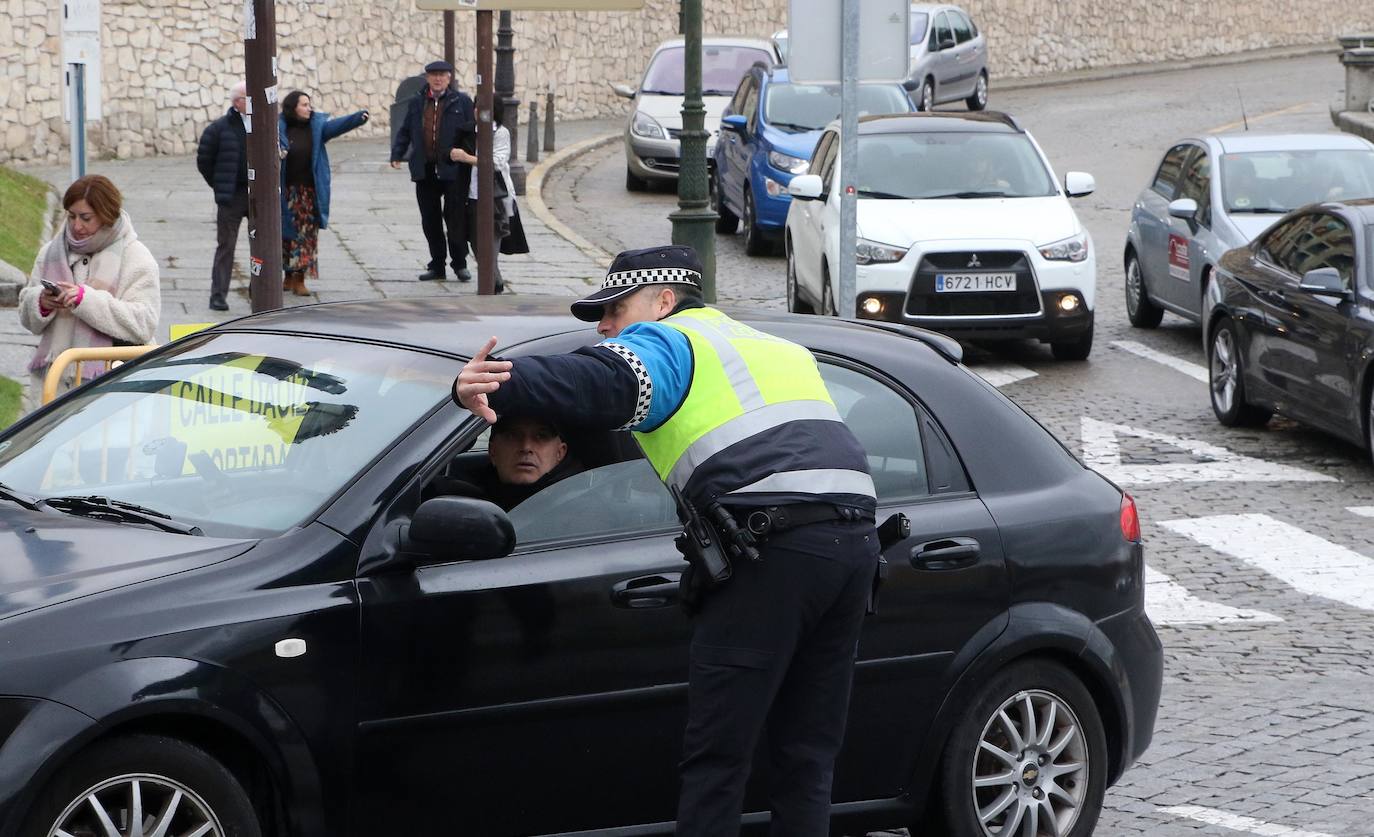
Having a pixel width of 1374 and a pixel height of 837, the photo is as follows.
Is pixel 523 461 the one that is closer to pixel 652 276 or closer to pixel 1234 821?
pixel 652 276

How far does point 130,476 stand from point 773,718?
5.58 ft

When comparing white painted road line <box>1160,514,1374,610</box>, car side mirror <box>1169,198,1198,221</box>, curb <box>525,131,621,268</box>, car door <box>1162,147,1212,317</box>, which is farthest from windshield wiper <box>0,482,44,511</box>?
curb <box>525,131,621,268</box>

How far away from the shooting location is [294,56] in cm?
3019

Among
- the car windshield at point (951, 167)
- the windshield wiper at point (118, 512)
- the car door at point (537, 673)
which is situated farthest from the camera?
the car windshield at point (951, 167)

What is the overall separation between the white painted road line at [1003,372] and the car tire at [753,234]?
552 centimetres

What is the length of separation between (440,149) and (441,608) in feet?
41.5

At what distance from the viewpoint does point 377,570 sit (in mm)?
4434

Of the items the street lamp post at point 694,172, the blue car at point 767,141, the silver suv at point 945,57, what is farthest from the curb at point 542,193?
the silver suv at point 945,57

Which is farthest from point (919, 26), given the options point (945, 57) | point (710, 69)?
point (710, 69)

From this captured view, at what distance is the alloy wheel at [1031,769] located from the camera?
526 cm

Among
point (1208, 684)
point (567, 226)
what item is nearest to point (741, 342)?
point (1208, 684)

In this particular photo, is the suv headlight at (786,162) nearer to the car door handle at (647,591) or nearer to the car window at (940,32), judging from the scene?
the car window at (940,32)

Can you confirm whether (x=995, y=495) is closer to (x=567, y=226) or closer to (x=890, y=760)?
(x=890, y=760)

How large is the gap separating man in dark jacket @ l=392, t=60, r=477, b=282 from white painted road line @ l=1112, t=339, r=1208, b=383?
549 centimetres
